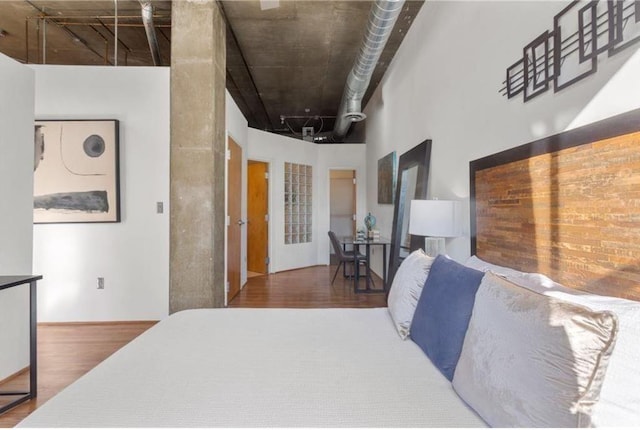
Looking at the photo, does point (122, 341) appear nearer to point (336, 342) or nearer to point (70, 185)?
point (70, 185)

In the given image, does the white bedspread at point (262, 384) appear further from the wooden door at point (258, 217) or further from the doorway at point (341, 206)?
the doorway at point (341, 206)

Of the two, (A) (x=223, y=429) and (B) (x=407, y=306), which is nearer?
(A) (x=223, y=429)

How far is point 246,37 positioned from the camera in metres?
3.79

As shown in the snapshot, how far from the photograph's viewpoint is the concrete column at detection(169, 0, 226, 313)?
300cm

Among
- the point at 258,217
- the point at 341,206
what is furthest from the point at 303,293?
the point at 341,206

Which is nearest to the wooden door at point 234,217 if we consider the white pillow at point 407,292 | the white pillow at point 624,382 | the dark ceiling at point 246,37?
the dark ceiling at point 246,37

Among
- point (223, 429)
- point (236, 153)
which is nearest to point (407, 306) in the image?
point (223, 429)

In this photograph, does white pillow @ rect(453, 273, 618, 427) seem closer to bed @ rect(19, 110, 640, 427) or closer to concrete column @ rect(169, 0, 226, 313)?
bed @ rect(19, 110, 640, 427)

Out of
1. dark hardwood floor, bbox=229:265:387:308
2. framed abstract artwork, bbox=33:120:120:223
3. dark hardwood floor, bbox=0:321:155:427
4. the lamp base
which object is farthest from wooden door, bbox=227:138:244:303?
the lamp base

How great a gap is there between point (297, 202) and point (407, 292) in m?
4.83

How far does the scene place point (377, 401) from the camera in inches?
38.9

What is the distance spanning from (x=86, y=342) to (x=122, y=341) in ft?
1.04

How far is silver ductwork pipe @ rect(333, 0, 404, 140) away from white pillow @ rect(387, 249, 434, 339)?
222cm

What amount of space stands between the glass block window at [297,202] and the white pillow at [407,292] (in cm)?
448
